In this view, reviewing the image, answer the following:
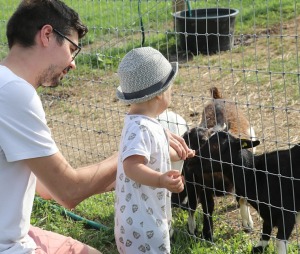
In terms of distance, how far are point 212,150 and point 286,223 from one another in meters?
0.72

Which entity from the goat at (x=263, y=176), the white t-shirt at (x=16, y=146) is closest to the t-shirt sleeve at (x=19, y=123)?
the white t-shirt at (x=16, y=146)

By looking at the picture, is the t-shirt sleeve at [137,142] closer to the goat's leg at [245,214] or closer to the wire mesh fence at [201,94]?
the wire mesh fence at [201,94]

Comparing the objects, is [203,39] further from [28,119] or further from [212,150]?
[28,119]

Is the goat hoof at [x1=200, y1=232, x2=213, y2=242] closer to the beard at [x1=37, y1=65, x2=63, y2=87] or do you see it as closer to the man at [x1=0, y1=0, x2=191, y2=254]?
the man at [x1=0, y1=0, x2=191, y2=254]

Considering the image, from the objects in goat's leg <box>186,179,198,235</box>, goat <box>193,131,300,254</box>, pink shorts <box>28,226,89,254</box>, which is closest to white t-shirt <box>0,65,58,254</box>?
pink shorts <box>28,226,89,254</box>

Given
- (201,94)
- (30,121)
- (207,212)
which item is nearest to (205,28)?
(201,94)

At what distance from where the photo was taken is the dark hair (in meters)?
3.06

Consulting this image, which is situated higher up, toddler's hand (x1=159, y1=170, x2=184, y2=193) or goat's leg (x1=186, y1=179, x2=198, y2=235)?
toddler's hand (x1=159, y1=170, x2=184, y2=193)

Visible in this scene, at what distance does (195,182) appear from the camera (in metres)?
4.71

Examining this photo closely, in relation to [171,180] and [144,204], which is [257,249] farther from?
[171,180]

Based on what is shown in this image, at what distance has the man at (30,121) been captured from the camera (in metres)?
2.91

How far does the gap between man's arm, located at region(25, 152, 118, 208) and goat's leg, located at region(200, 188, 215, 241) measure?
51.7 inches

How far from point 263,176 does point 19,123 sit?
2.10 meters

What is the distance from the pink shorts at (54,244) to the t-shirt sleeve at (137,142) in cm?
70
